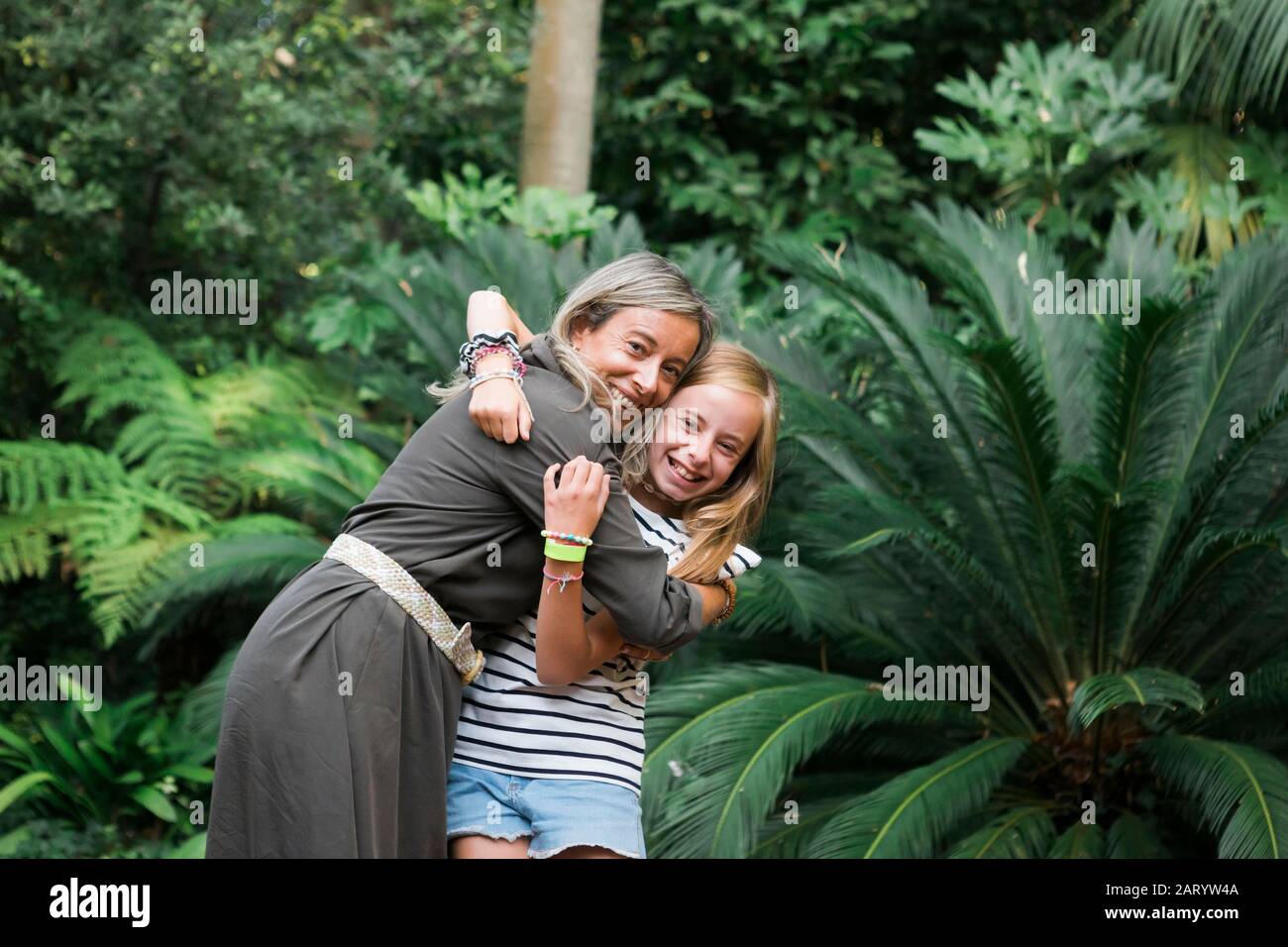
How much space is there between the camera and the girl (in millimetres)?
1924

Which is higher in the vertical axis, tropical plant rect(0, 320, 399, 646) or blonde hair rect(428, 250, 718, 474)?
tropical plant rect(0, 320, 399, 646)

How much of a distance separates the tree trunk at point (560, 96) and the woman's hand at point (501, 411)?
4.71 meters

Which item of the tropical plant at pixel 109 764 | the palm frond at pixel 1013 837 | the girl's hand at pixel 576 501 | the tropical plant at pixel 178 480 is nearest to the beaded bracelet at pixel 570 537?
the girl's hand at pixel 576 501

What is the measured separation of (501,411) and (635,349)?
34 centimetres

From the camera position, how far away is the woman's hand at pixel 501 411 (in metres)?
1.95

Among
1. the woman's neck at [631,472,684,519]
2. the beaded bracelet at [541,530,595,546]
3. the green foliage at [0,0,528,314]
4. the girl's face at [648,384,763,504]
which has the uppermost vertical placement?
the green foliage at [0,0,528,314]

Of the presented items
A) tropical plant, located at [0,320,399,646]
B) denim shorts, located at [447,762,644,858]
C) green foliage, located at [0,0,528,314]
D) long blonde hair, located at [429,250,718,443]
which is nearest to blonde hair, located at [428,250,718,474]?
long blonde hair, located at [429,250,718,443]

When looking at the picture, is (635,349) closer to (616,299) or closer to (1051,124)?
(616,299)

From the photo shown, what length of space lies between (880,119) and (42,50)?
16.0ft

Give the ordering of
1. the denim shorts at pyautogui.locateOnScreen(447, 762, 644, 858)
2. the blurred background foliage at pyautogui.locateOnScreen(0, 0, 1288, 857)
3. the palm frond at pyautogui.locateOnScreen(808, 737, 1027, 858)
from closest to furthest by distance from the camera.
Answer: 1. the denim shorts at pyautogui.locateOnScreen(447, 762, 644, 858)
2. the palm frond at pyautogui.locateOnScreen(808, 737, 1027, 858)
3. the blurred background foliage at pyautogui.locateOnScreen(0, 0, 1288, 857)

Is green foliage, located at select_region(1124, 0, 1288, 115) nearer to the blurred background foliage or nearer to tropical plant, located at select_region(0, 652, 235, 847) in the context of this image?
the blurred background foliage

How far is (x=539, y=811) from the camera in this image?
1984mm

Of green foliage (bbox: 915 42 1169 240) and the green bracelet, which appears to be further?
green foliage (bbox: 915 42 1169 240)

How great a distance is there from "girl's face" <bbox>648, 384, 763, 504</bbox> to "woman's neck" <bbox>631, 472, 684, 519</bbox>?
0.09 feet
